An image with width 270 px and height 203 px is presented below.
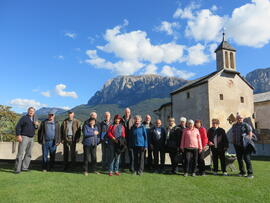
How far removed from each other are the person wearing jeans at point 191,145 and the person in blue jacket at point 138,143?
4.05 feet

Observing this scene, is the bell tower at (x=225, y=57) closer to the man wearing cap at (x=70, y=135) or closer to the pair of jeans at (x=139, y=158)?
the pair of jeans at (x=139, y=158)

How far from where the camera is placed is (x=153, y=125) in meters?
7.79

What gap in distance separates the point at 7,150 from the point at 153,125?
228 inches

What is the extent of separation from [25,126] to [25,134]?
253mm

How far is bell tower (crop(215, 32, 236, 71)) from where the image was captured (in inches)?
1115

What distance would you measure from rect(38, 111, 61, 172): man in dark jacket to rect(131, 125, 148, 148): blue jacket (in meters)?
2.50

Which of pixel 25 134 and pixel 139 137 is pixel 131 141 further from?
pixel 25 134

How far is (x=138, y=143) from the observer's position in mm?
A: 7090

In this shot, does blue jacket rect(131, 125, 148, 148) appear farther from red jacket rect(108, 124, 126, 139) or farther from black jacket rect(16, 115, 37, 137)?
black jacket rect(16, 115, 37, 137)

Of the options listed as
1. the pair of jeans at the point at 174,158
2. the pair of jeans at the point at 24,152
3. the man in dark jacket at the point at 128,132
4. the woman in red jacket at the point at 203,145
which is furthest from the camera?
the pair of jeans at the point at 174,158

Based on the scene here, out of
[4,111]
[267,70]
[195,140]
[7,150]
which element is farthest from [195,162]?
[267,70]

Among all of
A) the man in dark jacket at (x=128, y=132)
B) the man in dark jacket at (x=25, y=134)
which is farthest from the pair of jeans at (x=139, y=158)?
the man in dark jacket at (x=25, y=134)

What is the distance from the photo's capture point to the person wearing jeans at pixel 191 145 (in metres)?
6.99

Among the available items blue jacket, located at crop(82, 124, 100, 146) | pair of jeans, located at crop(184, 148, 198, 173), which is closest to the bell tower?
pair of jeans, located at crop(184, 148, 198, 173)
